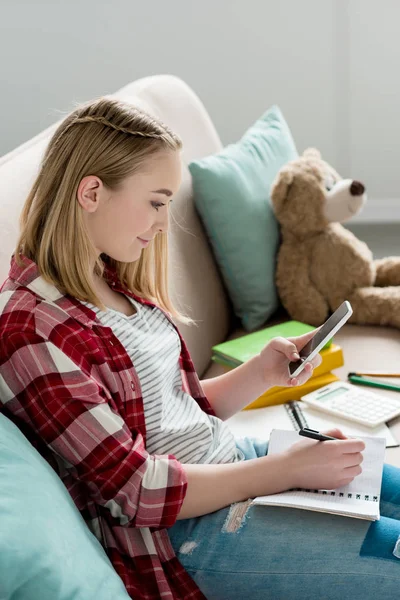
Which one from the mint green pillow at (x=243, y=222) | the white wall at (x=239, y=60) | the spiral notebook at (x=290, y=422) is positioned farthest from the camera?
the white wall at (x=239, y=60)

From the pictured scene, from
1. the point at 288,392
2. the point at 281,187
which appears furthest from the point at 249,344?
the point at 281,187

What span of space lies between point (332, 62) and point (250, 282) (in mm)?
1744

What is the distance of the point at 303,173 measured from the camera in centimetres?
196

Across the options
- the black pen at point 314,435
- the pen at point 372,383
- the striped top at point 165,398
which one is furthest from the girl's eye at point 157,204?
the pen at point 372,383

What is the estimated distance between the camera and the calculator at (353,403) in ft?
5.00

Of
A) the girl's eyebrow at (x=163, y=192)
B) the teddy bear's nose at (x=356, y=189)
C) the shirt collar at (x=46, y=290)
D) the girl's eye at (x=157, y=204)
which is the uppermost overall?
the girl's eyebrow at (x=163, y=192)

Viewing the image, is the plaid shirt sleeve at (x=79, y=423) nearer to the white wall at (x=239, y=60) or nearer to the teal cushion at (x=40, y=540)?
the teal cushion at (x=40, y=540)

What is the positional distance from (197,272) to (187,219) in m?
0.13

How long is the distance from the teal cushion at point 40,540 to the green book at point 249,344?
81 centimetres

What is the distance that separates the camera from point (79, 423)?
101cm

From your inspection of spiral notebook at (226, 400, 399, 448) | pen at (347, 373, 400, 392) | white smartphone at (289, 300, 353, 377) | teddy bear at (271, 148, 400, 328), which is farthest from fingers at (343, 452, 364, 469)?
teddy bear at (271, 148, 400, 328)

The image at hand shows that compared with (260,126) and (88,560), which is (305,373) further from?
(260,126)

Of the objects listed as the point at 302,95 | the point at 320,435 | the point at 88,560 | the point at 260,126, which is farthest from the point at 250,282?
the point at 302,95

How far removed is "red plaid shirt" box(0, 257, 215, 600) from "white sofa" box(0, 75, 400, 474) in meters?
0.50
